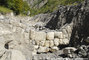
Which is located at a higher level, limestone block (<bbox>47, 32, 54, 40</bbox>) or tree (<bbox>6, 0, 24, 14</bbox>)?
tree (<bbox>6, 0, 24, 14</bbox>)

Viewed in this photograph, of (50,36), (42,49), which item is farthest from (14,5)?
(42,49)

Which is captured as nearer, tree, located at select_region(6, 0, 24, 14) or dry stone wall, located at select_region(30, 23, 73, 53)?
dry stone wall, located at select_region(30, 23, 73, 53)

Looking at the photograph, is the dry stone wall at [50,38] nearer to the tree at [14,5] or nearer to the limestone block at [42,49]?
the limestone block at [42,49]


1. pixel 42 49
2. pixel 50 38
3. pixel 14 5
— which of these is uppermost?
pixel 14 5

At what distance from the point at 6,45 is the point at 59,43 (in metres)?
6.72

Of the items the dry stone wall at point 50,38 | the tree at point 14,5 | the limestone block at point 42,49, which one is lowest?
the limestone block at point 42,49

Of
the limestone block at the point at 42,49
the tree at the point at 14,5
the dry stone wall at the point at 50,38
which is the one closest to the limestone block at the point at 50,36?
the dry stone wall at the point at 50,38

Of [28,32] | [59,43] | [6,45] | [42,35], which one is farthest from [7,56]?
[59,43]

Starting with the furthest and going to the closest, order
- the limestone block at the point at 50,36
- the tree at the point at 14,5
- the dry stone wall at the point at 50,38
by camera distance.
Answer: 1. the tree at the point at 14,5
2. the limestone block at the point at 50,36
3. the dry stone wall at the point at 50,38

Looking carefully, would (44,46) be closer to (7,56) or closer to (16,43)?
(16,43)

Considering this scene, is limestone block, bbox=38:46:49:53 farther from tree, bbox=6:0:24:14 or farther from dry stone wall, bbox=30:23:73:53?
tree, bbox=6:0:24:14

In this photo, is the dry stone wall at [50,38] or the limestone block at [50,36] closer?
the dry stone wall at [50,38]

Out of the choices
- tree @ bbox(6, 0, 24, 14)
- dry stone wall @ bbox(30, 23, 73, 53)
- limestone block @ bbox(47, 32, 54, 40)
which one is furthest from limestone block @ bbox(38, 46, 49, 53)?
tree @ bbox(6, 0, 24, 14)

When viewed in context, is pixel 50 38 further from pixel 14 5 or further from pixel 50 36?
pixel 14 5
